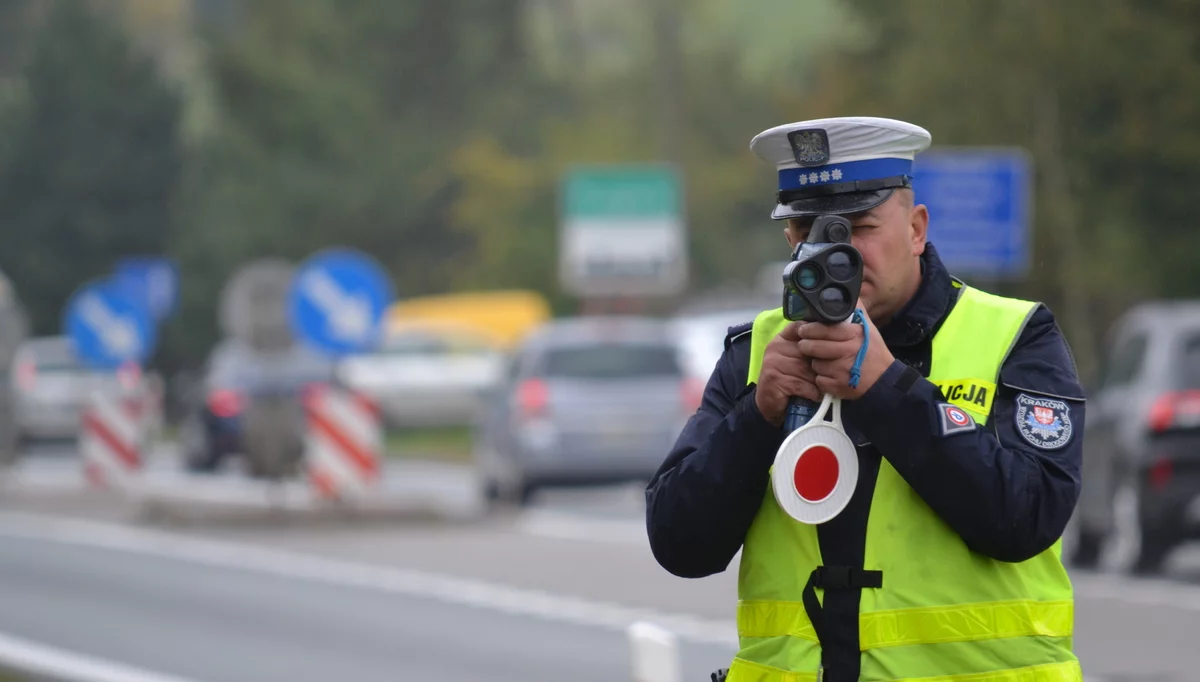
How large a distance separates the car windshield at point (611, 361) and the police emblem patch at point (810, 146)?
1895 centimetres

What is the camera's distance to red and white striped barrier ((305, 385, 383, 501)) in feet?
69.5

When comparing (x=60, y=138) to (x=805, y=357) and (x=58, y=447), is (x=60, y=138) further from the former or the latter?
(x=805, y=357)

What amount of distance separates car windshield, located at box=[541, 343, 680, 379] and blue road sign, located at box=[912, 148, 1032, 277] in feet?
9.38

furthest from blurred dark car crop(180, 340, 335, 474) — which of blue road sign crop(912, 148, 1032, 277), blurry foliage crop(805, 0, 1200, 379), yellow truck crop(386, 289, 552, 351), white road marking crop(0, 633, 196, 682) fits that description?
yellow truck crop(386, 289, 552, 351)

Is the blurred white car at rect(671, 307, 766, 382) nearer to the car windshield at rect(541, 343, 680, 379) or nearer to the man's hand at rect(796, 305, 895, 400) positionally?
the car windshield at rect(541, 343, 680, 379)

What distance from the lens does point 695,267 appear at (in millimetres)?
62844

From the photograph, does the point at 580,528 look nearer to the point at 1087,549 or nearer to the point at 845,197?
the point at 1087,549

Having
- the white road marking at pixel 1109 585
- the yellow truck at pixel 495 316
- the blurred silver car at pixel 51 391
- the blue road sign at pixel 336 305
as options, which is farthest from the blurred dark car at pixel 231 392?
the yellow truck at pixel 495 316

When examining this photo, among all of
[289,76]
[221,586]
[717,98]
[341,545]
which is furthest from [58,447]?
[717,98]

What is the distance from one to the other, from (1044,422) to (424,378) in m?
38.5

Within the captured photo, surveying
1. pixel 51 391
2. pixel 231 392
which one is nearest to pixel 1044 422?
pixel 231 392

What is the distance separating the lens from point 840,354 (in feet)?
11.3

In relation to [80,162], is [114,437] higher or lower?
lower

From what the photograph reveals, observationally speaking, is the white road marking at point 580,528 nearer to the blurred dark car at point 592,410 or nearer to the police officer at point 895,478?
the blurred dark car at point 592,410
